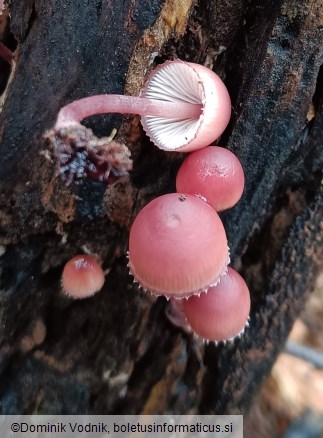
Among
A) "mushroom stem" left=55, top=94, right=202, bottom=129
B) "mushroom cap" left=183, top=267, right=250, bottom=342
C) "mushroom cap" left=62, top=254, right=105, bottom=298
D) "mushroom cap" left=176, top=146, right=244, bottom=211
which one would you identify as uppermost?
"mushroom stem" left=55, top=94, right=202, bottom=129

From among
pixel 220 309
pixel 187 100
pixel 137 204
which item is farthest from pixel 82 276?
pixel 187 100

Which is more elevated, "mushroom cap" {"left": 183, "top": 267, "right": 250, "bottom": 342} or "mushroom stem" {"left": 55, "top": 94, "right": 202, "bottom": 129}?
"mushroom stem" {"left": 55, "top": 94, "right": 202, "bottom": 129}

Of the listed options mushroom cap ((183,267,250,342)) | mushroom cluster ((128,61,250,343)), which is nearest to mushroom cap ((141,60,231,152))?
mushroom cluster ((128,61,250,343))

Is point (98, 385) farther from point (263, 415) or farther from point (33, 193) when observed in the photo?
point (263, 415)

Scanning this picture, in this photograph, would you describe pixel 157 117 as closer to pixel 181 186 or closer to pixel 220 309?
pixel 181 186

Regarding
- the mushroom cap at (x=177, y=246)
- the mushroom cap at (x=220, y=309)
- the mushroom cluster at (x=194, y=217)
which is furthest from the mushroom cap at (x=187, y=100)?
the mushroom cap at (x=220, y=309)

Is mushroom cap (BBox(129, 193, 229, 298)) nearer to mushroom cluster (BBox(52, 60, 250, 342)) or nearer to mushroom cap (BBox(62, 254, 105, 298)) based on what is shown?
mushroom cluster (BBox(52, 60, 250, 342))

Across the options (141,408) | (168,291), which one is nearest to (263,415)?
(141,408)
